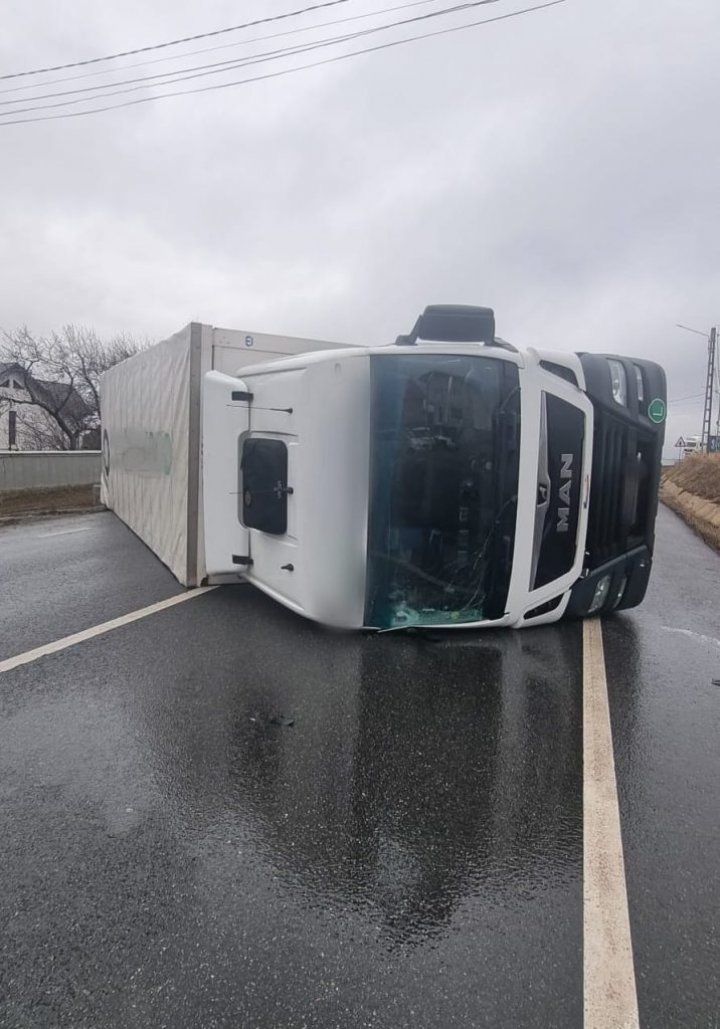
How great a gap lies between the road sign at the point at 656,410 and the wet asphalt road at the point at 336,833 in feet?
6.88

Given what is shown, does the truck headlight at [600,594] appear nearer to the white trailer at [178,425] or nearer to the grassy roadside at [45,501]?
the white trailer at [178,425]

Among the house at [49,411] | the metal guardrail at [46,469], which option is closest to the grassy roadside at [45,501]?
the metal guardrail at [46,469]

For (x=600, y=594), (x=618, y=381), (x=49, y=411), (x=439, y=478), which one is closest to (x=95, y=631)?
(x=439, y=478)

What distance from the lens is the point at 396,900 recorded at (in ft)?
6.84

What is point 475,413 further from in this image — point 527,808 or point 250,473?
point 527,808

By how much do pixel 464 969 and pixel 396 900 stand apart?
35cm

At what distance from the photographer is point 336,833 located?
Answer: 2438mm

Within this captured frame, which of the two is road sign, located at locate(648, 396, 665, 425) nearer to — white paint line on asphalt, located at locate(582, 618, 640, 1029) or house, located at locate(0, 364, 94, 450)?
white paint line on asphalt, located at locate(582, 618, 640, 1029)

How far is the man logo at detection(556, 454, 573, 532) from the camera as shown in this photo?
15.5ft

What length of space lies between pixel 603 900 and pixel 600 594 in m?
3.45

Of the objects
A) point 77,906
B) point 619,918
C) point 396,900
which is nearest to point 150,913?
point 77,906

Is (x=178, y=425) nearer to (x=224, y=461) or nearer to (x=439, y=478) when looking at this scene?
(x=224, y=461)

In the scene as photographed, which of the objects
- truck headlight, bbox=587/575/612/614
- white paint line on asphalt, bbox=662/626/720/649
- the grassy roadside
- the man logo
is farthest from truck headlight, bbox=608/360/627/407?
the grassy roadside

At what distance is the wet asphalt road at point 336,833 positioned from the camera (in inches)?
67.7
